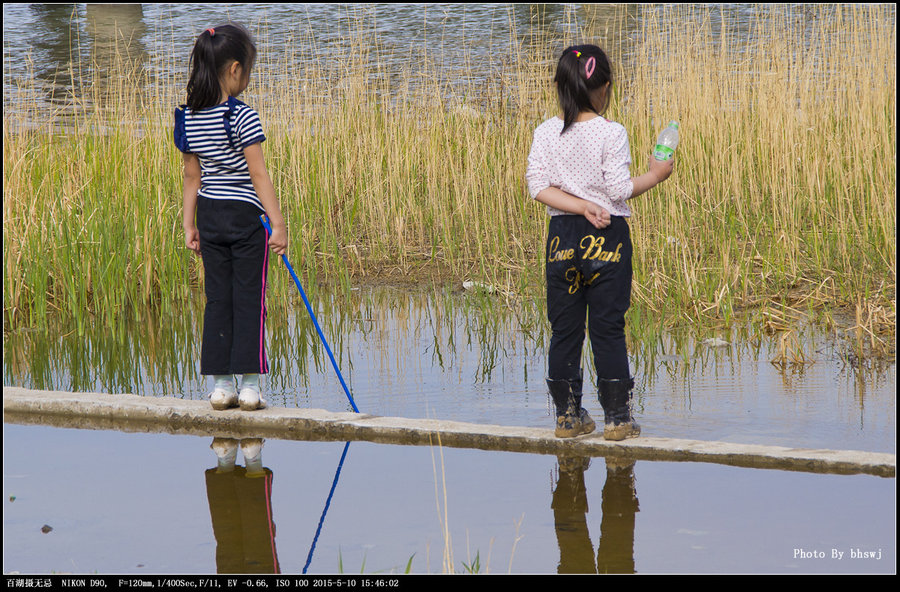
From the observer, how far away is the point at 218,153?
432cm

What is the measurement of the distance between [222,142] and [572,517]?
2.05m

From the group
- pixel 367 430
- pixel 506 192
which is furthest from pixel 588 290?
pixel 506 192

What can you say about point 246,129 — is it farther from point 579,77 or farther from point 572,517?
point 572,517

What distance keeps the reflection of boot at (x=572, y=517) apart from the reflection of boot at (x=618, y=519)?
0.05 meters

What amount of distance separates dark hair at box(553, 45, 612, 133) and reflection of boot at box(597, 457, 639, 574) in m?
1.24

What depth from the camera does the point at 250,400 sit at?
14.5 ft

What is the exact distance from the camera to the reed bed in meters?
6.44

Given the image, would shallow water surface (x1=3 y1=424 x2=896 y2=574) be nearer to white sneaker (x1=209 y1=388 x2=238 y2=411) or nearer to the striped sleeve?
white sneaker (x1=209 y1=388 x2=238 y2=411)

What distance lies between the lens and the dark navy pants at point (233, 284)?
438 cm

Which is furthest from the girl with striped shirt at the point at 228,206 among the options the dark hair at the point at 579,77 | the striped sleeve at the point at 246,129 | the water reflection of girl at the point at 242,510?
the dark hair at the point at 579,77

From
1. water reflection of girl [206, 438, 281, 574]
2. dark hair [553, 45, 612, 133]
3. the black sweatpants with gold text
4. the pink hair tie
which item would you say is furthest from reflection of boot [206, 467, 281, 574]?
the pink hair tie

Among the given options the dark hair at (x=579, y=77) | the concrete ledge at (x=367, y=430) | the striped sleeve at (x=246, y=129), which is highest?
the dark hair at (x=579, y=77)

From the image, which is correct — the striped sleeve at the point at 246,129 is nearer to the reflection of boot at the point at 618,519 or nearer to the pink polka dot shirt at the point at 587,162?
the pink polka dot shirt at the point at 587,162

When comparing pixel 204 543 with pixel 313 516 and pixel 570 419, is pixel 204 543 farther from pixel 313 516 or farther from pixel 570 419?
pixel 570 419
